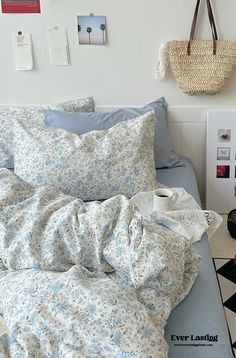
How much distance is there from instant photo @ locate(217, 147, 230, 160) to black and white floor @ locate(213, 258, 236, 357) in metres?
0.49

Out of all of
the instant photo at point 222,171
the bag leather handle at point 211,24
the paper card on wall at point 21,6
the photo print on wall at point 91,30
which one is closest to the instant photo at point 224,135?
the instant photo at point 222,171

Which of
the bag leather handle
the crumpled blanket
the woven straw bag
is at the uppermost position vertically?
the bag leather handle

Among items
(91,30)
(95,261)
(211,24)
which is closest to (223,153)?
(211,24)

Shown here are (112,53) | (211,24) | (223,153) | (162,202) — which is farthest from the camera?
(223,153)

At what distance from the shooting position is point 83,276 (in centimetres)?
114

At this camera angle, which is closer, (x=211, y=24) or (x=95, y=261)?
(x=95, y=261)

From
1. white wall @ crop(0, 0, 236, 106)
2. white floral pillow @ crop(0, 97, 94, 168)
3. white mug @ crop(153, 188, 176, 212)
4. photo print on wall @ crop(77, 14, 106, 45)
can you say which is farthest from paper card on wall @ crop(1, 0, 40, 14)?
white mug @ crop(153, 188, 176, 212)

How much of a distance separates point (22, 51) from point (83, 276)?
126cm

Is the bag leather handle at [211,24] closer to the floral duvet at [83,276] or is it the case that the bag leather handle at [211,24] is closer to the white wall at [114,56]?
the white wall at [114,56]

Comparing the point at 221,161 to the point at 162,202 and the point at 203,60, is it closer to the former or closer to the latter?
the point at 203,60

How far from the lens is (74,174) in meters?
1.65

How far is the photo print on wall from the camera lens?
1899 millimetres

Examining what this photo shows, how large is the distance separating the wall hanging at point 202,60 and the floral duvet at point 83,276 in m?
0.84

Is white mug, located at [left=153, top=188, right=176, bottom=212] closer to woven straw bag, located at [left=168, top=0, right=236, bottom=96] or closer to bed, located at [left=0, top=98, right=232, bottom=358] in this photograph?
bed, located at [left=0, top=98, right=232, bottom=358]
